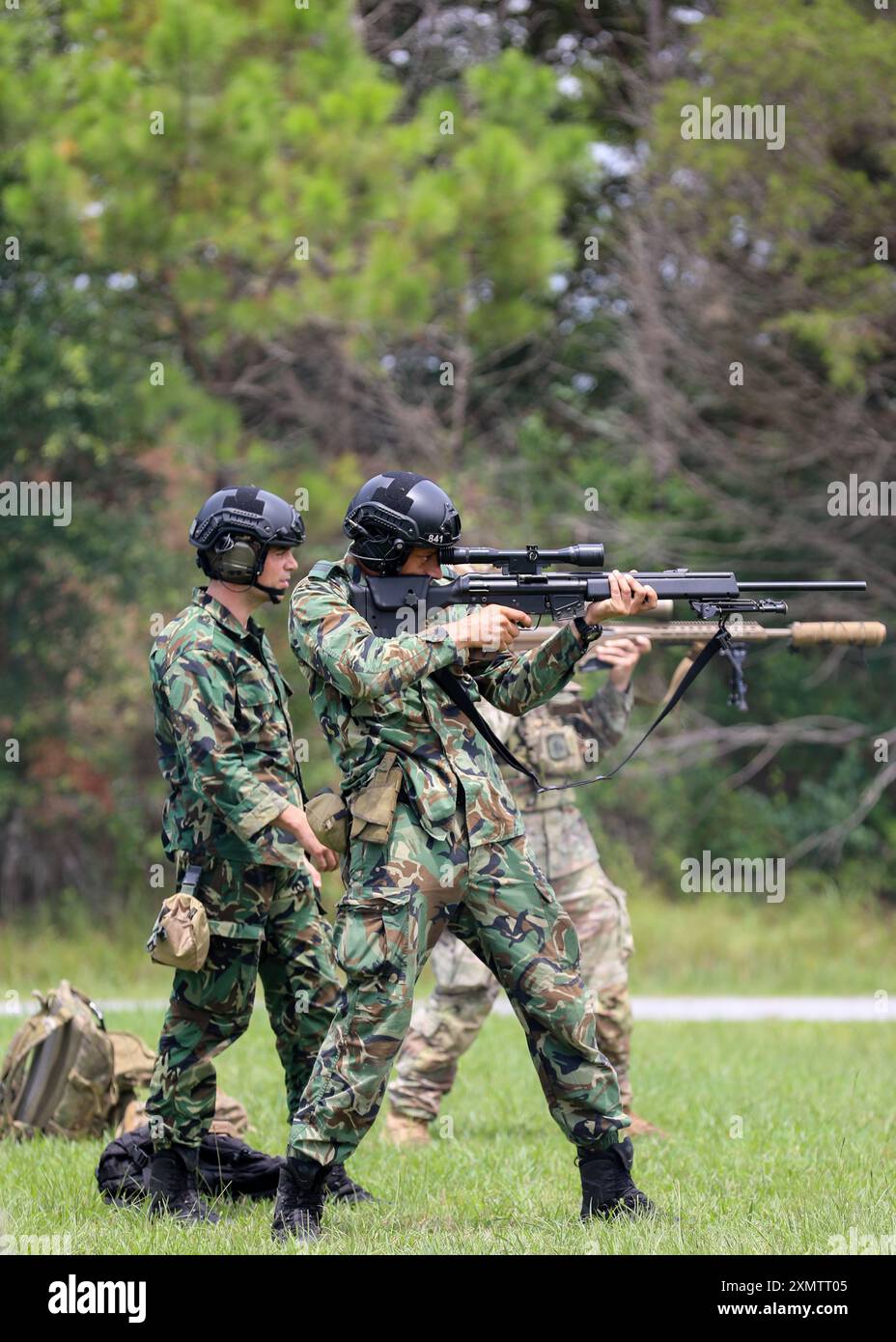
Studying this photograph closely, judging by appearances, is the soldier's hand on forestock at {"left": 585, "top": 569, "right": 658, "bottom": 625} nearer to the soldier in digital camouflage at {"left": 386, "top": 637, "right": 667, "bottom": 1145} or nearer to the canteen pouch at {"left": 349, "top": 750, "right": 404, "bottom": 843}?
the canteen pouch at {"left": 349, "top": 750, "right": 404, "bottom": 843}

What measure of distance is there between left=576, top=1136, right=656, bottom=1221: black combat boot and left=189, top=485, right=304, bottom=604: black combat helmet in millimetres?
2002

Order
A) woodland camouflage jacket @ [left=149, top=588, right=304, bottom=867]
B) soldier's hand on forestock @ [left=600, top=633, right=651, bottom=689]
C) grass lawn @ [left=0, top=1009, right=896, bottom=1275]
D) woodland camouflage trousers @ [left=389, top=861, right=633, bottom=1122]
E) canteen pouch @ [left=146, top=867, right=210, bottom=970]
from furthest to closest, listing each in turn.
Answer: woodland camouflage trousers @ [left=389, top=861, right=633, bottom=1122], soldier's hand on forestock @ [left=600, top=633, right=651, bottom=689], woodland camouflage jacket @ [left=149, top=588, right=304, bottom=867], canteen pouch @ [left=146, top=867, right=210, bottom=970], grass lawn @ [left=0, top=1009, right=896, bottom=1275]

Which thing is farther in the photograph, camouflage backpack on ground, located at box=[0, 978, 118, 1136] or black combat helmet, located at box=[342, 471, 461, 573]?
camouflage backpack on ground, located at box=[0, 978, 118, 1136]

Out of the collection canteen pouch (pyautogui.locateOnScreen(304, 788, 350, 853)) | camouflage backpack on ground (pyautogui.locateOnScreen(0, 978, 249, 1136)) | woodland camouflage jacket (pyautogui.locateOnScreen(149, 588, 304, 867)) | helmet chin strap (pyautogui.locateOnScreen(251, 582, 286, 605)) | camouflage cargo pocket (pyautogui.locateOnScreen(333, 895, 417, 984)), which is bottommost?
camouflage backpack on ground (pyautogui.locateOnScreen(0, 978, 249, 1136))

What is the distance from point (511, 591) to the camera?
16.9ft

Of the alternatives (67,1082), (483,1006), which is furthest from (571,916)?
(67,1082)

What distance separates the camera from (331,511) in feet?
49.5

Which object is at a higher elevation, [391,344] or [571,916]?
[391,344]

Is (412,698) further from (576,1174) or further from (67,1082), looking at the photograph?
(67,1082)

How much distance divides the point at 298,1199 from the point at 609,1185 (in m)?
0.92

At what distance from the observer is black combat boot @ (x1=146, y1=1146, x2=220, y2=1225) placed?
552cm

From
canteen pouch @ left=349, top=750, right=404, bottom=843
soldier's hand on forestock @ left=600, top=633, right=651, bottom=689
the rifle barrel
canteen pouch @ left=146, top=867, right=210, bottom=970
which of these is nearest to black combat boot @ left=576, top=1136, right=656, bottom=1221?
canteen pouch @ left=349, top=750, right=404, bottom=843
